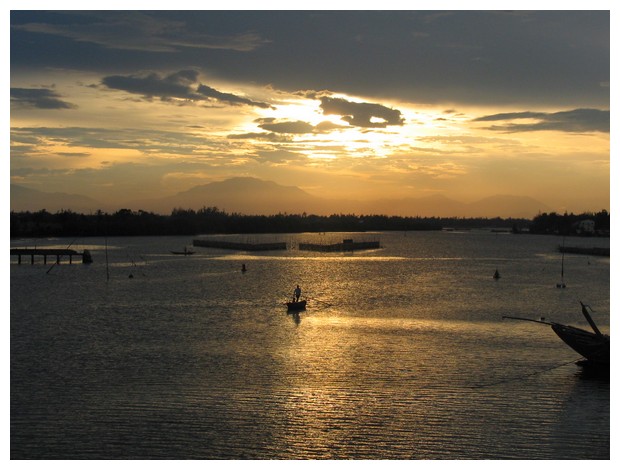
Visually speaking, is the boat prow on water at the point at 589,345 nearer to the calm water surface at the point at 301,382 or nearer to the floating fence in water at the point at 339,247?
the calm water surface at the point at 301,382

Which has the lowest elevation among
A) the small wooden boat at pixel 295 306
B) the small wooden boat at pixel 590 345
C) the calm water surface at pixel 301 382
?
the calm water surface at pixel 301 382

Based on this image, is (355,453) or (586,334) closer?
(355,453)

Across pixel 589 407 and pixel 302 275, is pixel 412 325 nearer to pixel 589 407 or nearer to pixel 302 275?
pixel 589 407

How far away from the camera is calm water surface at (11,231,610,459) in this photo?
61.7 ft

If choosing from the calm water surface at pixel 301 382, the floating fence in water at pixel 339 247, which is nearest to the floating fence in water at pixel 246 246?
the floating fence in water at pixel 339 247

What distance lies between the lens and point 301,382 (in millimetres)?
25219

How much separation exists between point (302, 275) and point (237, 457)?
6294 centimetres

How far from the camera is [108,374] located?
26672 mm

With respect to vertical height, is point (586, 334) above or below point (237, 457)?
above

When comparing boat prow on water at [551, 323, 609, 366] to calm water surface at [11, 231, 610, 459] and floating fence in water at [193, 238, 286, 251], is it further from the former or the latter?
floating fence in water at [193, 238, 286, 251]

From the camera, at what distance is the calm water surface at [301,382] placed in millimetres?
18797

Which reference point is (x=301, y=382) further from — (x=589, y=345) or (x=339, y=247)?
(x=339, y=247)

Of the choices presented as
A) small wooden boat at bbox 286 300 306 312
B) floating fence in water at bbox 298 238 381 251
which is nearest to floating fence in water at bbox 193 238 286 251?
floating fence in water at bbox 298 238 381 251

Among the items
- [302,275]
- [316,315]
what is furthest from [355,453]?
[302,275]
